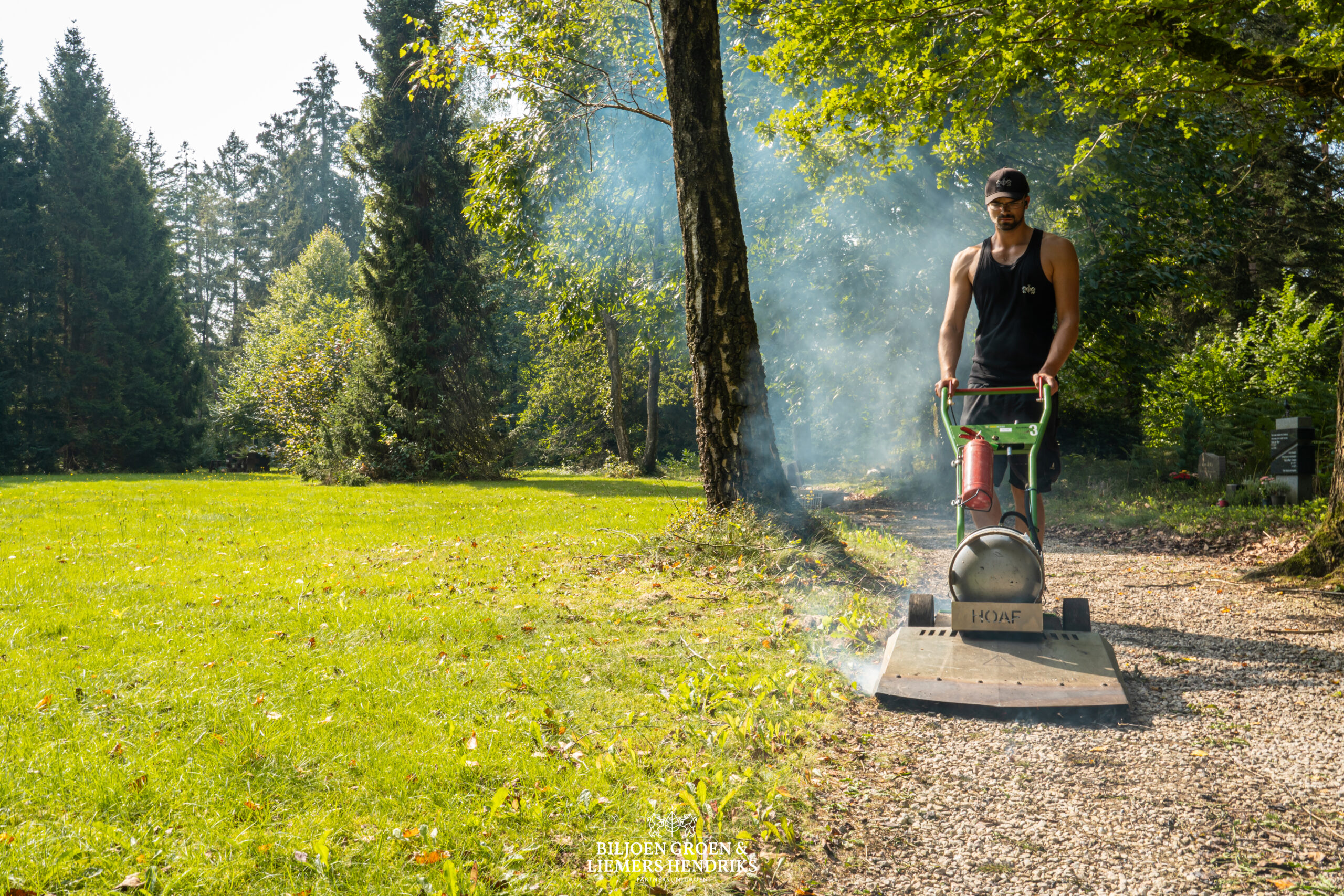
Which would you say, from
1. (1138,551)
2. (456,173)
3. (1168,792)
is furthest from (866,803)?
(456,173)

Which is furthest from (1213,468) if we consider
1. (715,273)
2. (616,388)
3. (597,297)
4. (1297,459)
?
(616,388)

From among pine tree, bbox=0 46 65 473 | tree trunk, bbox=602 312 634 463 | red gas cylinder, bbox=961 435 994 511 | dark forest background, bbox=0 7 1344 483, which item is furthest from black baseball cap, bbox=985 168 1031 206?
pine tree, bbox=0 46 65 473

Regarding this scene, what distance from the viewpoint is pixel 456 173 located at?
1916 cm

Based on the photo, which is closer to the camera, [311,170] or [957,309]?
[957,309]

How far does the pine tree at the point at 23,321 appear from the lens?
1021 inches

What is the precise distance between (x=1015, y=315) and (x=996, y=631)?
1474mm

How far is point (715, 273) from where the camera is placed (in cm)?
645

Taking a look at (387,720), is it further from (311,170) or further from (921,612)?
(311,170)

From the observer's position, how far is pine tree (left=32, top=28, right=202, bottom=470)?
2705 cm

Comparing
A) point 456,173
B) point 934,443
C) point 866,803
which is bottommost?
point 866,803

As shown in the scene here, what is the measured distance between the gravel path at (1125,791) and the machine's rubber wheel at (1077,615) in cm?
32

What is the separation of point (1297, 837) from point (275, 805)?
286 cm

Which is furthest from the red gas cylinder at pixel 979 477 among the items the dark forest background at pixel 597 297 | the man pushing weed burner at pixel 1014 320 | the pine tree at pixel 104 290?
the pine tree at pixel 104 290

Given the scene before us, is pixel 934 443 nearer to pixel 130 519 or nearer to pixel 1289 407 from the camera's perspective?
pixel 1289 407
